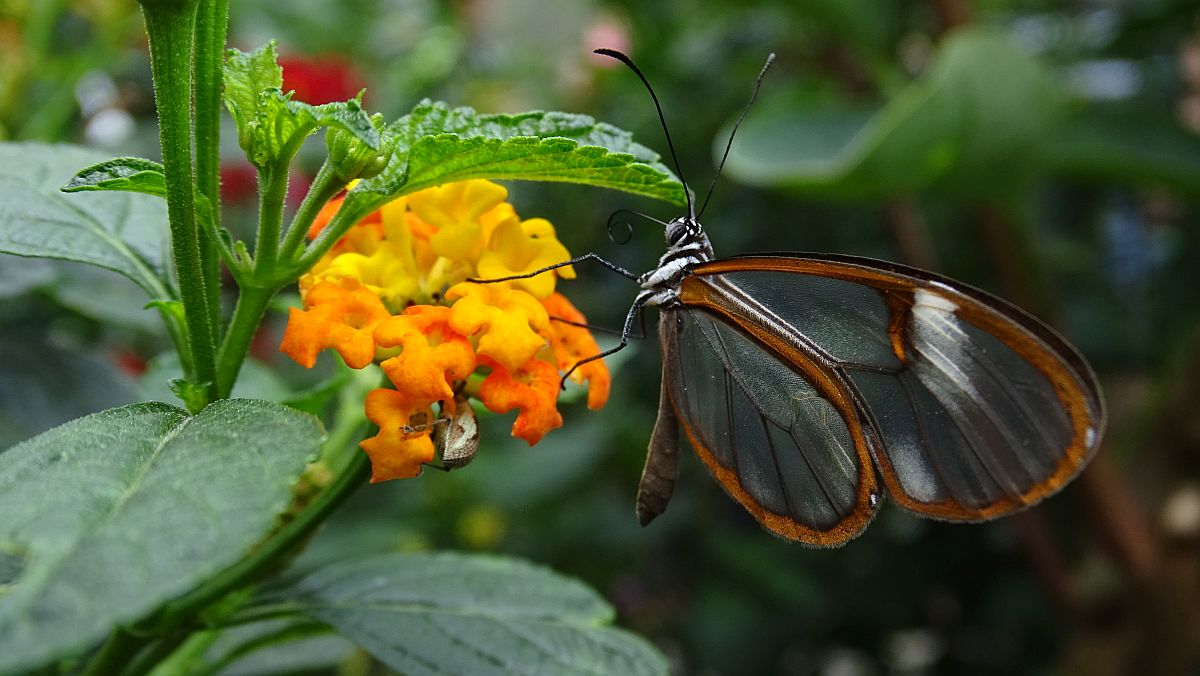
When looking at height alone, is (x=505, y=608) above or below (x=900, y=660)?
above

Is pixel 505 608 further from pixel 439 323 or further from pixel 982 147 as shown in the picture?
pixel 982 147

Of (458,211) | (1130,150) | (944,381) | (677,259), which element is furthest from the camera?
Result: (1130,150)

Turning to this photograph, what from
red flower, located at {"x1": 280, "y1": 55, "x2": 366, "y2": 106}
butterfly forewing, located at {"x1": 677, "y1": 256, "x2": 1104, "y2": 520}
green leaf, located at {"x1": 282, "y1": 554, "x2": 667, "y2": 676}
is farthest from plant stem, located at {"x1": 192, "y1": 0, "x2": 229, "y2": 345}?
red flower, located at {"x1": 280, "y1": 55, "x2": 366, "y2": 106}

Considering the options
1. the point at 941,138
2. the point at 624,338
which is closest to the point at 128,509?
the point at 624,338

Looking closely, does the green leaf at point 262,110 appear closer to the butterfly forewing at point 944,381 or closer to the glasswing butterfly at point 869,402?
the glasswing butterfly at point 869,402

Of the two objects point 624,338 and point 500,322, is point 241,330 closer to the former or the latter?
point 500,322

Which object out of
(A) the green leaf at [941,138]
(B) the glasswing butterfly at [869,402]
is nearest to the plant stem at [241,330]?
(B) the glasswing butterfly at [869,402]

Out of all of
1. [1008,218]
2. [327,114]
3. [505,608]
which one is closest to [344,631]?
[505,608]
